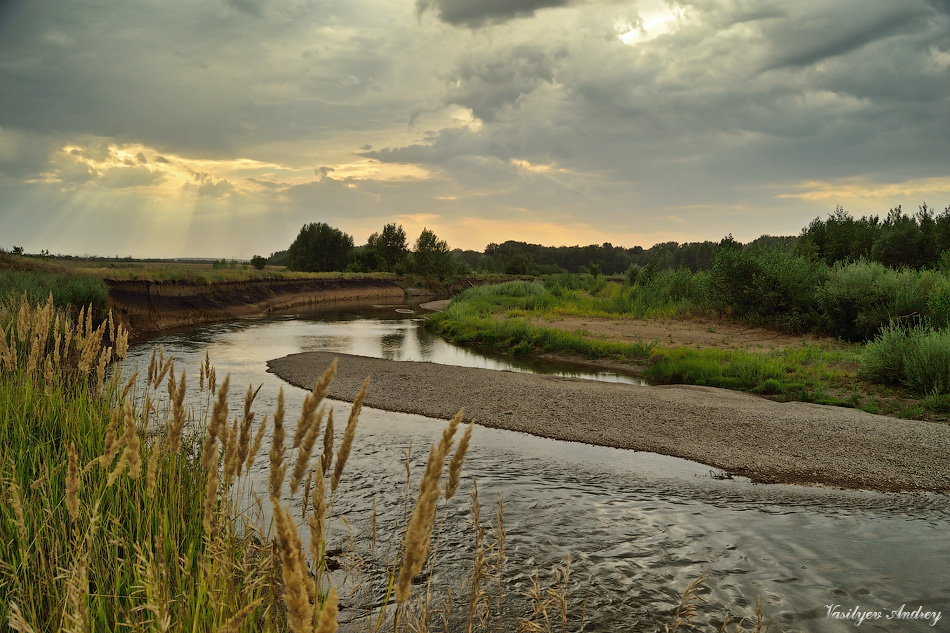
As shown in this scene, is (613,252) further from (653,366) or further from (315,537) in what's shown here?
(315,537)

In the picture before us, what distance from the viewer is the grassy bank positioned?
13.5 m

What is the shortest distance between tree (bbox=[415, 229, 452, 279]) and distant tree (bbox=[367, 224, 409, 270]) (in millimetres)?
7575

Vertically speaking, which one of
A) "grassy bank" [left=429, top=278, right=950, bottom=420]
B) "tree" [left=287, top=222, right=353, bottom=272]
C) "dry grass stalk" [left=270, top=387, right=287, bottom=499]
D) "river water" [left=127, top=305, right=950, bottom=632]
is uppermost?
"tree" [left=287, top=222, right=353, bottom=272]

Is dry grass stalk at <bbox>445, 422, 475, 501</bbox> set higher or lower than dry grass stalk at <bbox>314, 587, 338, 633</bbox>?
higher

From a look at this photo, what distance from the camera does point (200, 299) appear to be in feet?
110

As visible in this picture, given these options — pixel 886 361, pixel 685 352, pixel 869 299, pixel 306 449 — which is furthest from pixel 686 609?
pixel 869 299

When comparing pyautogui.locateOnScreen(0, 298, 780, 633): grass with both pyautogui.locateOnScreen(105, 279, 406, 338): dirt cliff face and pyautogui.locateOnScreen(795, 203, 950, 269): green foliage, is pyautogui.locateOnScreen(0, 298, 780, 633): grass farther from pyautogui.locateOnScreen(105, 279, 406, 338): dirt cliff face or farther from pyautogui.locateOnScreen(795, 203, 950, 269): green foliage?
pyautogui.locateOnScreen(795, 203, 950, 269): green foliage

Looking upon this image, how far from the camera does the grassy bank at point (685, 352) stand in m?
13.5

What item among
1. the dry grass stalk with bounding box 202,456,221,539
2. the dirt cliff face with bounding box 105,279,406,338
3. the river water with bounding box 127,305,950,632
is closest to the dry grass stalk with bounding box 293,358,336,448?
the dry grass stalk with bounding box 202,456,221,539

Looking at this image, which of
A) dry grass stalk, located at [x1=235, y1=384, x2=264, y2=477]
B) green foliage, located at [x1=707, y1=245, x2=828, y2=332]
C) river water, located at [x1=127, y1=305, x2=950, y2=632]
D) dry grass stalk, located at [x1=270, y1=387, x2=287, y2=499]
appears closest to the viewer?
dry grass stalk, located at [x1=270, y1=387, x2=287, y2=499]

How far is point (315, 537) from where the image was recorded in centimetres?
162

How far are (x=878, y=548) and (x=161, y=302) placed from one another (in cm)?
3149

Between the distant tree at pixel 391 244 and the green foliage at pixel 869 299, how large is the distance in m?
69.8

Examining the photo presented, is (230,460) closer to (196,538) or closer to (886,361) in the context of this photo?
(196,538)
